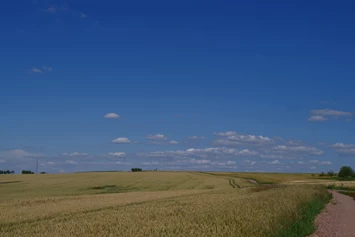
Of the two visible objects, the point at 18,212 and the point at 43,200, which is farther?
the point at 43,200

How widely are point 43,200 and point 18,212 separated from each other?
8453 mm

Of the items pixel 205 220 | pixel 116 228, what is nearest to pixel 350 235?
pixel 205 220

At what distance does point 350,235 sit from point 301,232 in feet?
7.42

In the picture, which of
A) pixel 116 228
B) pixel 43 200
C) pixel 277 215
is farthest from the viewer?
pixel 43 200

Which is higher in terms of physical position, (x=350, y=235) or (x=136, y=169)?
(x=136, y=169)

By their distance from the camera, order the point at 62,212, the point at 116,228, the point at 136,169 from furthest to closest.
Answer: the point at 136,169 → the point at 62,212 → the point at 116,228

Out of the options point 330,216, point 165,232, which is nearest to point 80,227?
point 165,232

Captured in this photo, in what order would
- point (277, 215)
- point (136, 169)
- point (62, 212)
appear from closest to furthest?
1. point (277, 215)
2. point (62, 212)
3. point (136, 169)

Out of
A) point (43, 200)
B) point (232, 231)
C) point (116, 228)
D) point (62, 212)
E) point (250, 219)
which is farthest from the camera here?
point (43, 200)

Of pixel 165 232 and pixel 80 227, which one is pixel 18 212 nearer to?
pixel 80 227

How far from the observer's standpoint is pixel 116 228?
16.1 m

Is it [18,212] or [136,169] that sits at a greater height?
[136,169]

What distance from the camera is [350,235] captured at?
704 inches

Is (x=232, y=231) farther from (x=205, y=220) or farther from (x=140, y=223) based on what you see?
(x=140, y=223)
